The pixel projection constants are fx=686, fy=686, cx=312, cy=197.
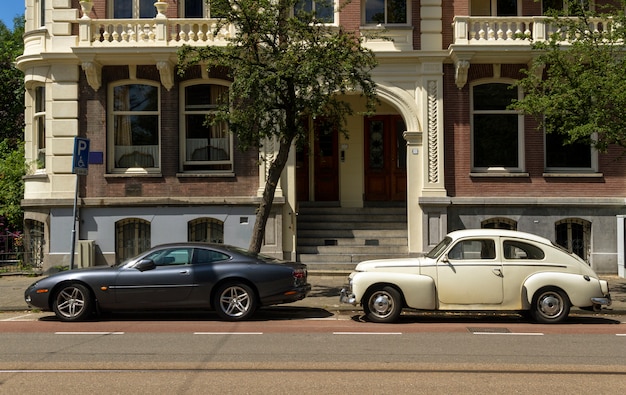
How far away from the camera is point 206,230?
18344mm

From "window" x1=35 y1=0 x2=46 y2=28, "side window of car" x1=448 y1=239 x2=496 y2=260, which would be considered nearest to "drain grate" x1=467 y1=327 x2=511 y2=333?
"side window of car" x1=448 y1=239 x2=496 y2=260

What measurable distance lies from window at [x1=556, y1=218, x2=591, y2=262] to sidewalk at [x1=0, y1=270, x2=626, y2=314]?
1.07 meters

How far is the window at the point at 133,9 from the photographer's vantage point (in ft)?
61.6

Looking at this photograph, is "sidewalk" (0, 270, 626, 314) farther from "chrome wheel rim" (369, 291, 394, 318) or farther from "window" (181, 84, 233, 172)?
"window" (181, 84, 233, 172)

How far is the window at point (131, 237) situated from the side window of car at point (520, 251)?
1033cm

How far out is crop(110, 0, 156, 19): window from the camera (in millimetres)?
18781

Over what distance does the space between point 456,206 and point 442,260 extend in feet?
23.1

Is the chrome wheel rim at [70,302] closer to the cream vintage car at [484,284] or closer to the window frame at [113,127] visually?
the cream vintage car at [484,284]

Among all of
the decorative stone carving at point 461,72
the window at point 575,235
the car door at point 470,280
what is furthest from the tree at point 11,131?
the window at point 575,235

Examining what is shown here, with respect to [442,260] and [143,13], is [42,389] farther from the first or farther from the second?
[143,13]

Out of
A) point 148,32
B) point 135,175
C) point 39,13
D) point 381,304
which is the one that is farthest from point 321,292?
point 39,13

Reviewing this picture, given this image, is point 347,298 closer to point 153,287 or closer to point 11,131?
point 153,287

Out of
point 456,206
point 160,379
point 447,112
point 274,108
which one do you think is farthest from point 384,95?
point 160,379

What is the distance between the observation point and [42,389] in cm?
669
